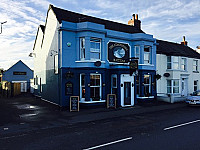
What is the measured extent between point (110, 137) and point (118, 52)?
1174 centimetres

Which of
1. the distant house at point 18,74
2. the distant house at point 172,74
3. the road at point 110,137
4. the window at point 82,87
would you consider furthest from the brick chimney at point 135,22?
the distant house at point 18,74

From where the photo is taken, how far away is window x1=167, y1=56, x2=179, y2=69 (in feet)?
72.6

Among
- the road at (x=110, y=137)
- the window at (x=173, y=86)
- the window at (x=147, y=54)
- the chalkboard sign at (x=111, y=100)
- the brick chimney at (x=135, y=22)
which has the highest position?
the brick chimney at (x=135, y=22)

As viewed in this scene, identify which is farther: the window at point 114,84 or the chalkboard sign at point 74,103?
the window at point 114,84

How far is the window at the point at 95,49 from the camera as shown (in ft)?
51.4

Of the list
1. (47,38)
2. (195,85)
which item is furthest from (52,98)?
(195,85)

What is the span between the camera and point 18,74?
3784cm

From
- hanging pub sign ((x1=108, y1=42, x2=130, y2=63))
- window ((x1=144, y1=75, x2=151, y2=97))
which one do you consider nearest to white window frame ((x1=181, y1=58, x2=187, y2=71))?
window ((x1=144, y1=75, x2=151, y2=97))

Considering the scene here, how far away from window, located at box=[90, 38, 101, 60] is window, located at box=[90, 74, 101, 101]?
1.88 m

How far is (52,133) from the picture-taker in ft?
26.7

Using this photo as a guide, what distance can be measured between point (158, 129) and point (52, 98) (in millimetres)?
12022

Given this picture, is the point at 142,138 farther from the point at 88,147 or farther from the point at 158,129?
the point at 88,147

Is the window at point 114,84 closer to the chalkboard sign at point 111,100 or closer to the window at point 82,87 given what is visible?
the chalkboard sign at point 111,100

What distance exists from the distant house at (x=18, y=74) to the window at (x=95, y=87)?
26.0 metres
